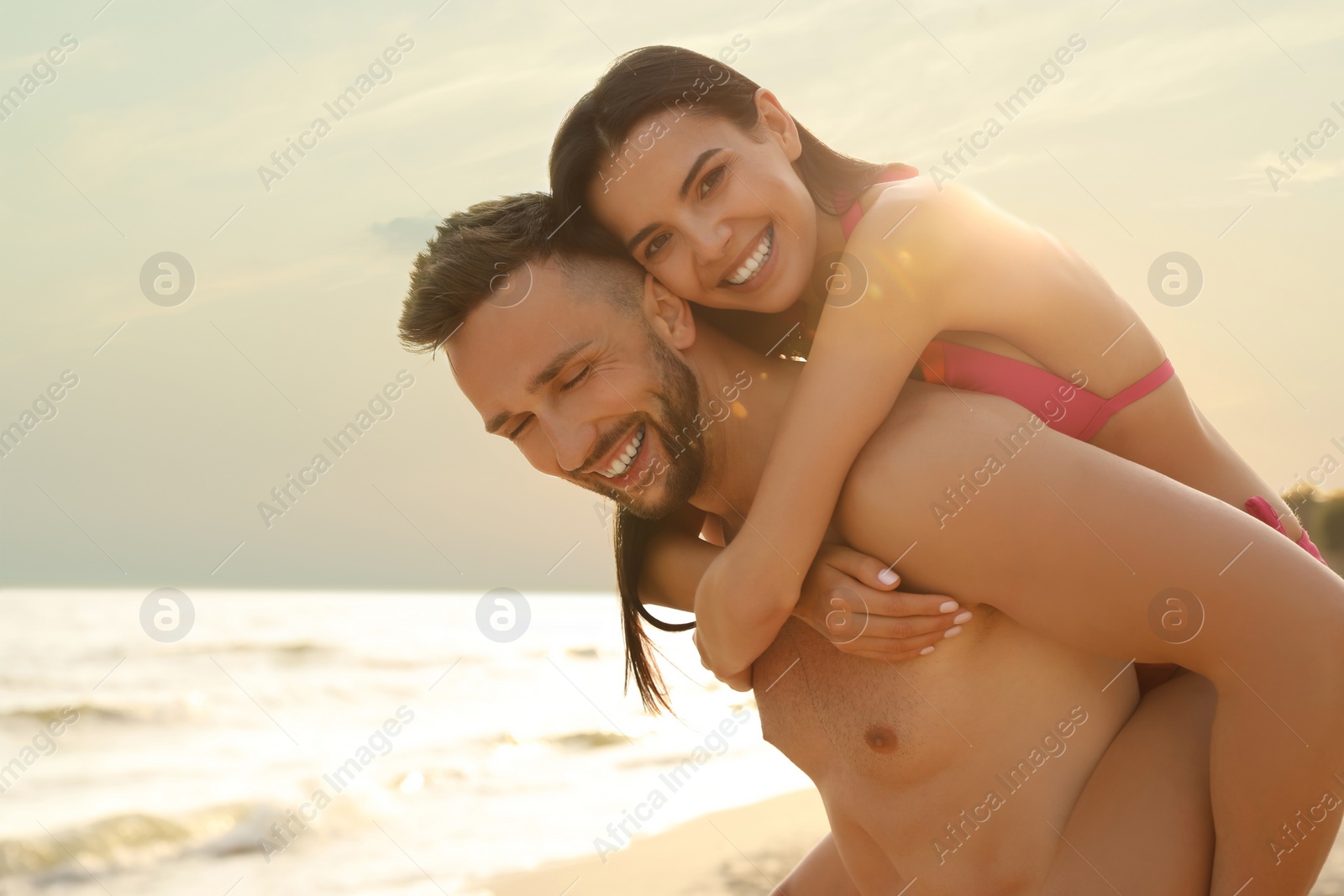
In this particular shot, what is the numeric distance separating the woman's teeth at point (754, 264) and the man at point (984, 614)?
178 millimetres

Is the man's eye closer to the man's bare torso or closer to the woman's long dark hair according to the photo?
the woman's long dark hair

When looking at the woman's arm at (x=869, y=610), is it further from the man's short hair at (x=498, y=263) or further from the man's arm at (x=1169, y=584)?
the man's short hair at (x=498, y=263)

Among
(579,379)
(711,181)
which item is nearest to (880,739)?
(579,379)

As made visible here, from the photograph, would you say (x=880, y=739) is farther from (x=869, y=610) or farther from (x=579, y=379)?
(x=579, y=379)

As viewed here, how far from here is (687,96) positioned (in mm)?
2770

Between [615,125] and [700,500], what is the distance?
1.07 metres

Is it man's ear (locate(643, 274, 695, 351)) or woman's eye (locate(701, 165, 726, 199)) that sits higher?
woman's eye (locate(701, 165, 726, 199))

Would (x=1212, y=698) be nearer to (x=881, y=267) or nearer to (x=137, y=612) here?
(x=881, y=267)

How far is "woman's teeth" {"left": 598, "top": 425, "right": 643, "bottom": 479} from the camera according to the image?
2.58 metres

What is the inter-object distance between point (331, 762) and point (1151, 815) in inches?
401

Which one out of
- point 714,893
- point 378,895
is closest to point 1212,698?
point 714,893

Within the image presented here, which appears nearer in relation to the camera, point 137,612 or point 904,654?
point 904,654

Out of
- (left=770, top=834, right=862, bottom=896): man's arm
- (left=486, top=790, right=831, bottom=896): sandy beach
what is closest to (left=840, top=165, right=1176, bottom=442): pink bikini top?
(left=770, top=834, right=862, bottom=896): man's arm

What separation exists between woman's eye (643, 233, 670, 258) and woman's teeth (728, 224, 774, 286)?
21 cm
